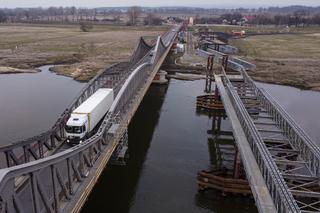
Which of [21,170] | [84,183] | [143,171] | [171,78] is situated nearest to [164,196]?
[143,171]

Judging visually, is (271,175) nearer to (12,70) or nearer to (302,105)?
(302,105)

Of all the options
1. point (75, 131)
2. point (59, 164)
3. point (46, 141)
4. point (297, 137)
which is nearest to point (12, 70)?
point (75, 131)

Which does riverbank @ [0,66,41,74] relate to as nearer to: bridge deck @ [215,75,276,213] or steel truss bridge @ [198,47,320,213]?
steel truss bridge @ [198,47,320,213]

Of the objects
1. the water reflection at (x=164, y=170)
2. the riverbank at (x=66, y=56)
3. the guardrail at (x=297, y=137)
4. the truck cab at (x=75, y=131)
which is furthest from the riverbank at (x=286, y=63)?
the truck cab at (x=75, y=131)

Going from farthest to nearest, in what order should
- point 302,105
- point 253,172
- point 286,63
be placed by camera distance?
point 286,63
point 302,105
point 253,172

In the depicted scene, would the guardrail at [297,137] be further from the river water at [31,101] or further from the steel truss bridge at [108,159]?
the river water at [31,101]

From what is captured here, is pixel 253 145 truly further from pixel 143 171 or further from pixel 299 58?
pixel 299 58
